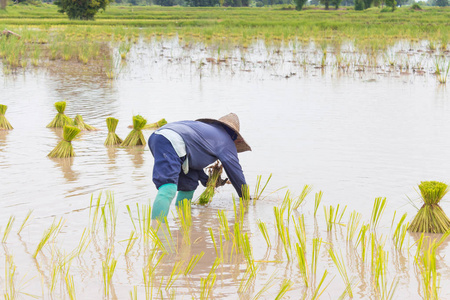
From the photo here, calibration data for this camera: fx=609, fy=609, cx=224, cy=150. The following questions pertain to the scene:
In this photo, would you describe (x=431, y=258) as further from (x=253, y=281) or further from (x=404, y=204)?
(x=404, y=204)

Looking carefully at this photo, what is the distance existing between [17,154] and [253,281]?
13.1ft

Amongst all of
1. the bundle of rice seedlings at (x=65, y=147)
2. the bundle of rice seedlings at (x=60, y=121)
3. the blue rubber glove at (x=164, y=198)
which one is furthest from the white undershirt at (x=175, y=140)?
the bundle of rice seedlings at (x=60, y=121)

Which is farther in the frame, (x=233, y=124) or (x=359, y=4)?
(x=359, y=4)

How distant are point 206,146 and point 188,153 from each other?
0.13 m

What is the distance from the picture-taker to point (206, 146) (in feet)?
13.1

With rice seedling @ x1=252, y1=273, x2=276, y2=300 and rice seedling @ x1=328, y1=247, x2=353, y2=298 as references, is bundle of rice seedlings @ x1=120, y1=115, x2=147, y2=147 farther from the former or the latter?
rice seedling @ x1=328, y1=247, x2=353, y2=298

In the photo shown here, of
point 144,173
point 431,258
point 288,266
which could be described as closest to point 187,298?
point 288,266

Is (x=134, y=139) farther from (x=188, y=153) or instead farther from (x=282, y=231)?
(x=282, y=231)

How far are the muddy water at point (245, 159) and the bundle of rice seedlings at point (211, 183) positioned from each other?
3.3 inches

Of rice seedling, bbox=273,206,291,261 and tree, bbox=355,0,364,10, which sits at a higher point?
tree, bbox=355,0,364,10

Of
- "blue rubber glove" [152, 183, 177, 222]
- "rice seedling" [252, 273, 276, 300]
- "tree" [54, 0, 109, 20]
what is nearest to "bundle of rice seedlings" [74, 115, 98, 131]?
"blue rubber glove" [152, 183, 177, 222]

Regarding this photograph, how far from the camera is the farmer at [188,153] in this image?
384cm

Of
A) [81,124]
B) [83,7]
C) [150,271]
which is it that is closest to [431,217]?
[150,271]

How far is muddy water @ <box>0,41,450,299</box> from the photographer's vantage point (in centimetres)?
328
